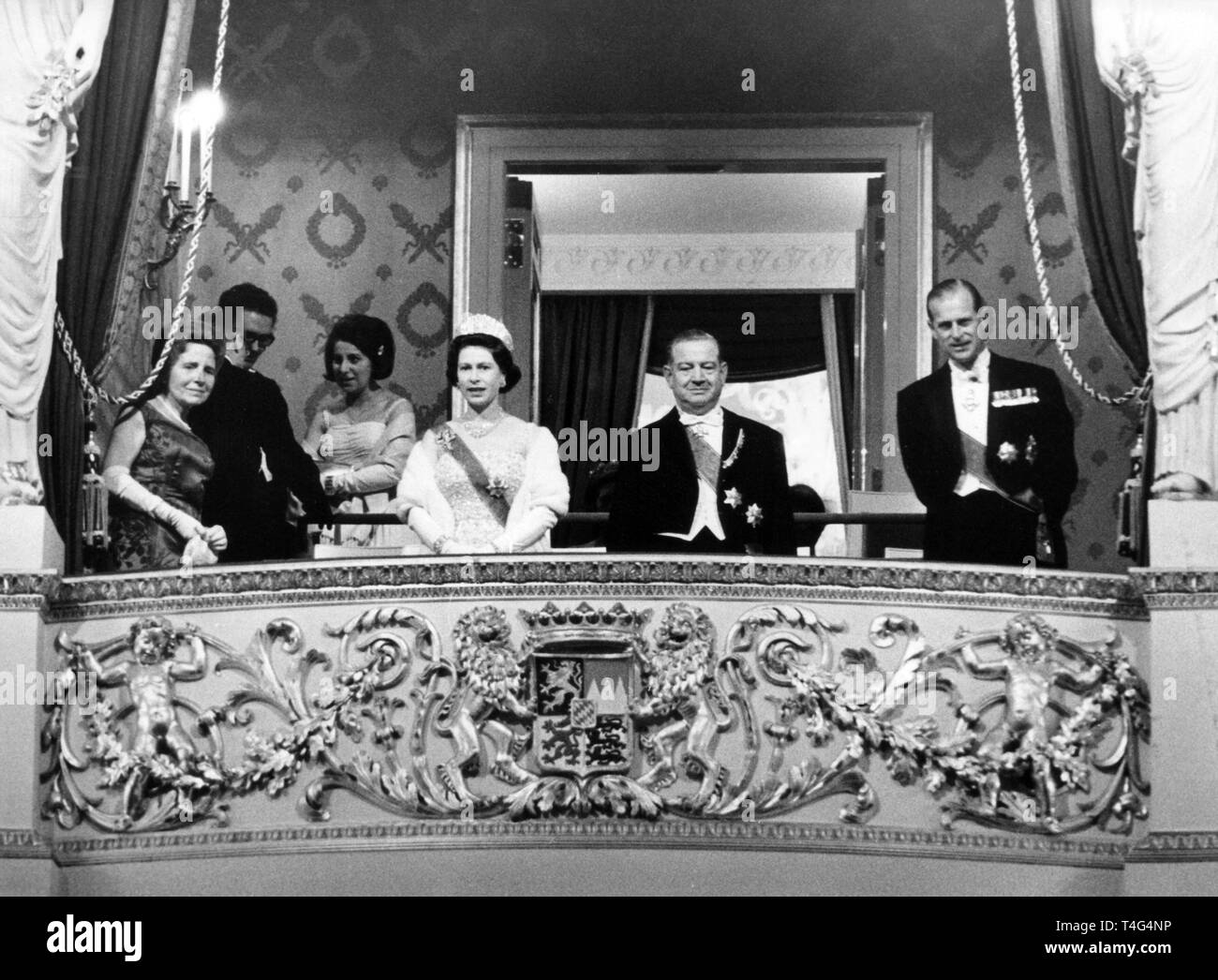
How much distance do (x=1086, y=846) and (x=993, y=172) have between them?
4.27 m

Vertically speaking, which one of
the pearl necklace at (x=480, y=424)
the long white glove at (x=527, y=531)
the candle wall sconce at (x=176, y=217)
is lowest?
the long white glove at (x=527, y=531)

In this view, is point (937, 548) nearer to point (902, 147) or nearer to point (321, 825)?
point (321, 825)

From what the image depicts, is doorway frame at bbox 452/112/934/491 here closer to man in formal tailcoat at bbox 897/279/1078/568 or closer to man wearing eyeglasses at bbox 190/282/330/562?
man wearing eyeglasses at bbox 190/282/330/562

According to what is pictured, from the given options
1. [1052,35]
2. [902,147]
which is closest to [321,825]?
[1052,35]

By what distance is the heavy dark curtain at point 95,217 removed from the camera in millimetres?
8859

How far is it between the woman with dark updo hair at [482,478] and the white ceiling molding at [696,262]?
3899mm

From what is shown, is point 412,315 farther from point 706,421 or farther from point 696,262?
point 706,421

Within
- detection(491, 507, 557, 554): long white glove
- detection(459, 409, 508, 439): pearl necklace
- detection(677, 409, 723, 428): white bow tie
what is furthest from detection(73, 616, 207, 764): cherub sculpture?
detection(677, 409, 723, 428): white bow tie

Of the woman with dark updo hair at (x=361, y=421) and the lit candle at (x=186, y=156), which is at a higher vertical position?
the lit candle at (x=186, y=156)

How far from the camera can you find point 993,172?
464 inches

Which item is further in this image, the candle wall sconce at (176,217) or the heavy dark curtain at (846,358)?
the heavy dark curtain at (846,358)

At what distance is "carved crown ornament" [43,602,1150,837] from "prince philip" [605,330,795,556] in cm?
34

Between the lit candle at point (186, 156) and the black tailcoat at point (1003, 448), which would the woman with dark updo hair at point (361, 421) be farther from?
the black tailcoat at point (1003, 448)

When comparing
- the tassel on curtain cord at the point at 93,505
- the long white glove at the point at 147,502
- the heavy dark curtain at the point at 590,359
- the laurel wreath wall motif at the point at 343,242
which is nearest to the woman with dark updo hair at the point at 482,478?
the long white glove at the point at 147,502
